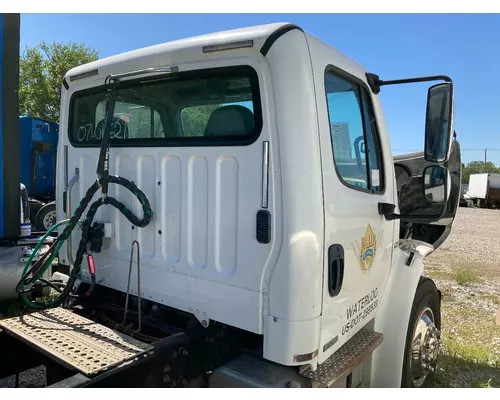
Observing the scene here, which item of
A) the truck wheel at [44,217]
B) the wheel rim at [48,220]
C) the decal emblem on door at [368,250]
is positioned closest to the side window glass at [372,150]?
the decal emblem on door at [368,250]

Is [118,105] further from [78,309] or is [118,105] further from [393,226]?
[393,226]

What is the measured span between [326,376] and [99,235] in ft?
5.09

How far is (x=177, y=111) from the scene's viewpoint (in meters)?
2.60

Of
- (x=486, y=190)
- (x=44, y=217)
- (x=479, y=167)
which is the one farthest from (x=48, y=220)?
(x=479, y=167)

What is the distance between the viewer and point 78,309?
2.79 meters

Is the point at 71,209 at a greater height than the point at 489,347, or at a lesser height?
greater

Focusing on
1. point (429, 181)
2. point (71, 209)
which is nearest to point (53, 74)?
point (71, 209)

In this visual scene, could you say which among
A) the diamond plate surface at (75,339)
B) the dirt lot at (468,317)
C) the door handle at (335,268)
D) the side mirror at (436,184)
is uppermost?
the side mirror at (436,184)

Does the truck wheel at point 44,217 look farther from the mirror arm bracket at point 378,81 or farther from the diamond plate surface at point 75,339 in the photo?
the mirror arm bracket at point 378,81

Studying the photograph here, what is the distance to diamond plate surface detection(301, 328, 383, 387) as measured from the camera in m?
2.18

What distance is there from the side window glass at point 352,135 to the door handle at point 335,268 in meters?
0.37

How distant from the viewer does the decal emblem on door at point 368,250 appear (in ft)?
8.11

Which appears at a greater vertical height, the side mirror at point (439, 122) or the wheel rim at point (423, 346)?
the side mirror at point (439, 122)

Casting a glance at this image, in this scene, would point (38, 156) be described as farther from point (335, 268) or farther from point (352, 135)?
point (335, 268)
